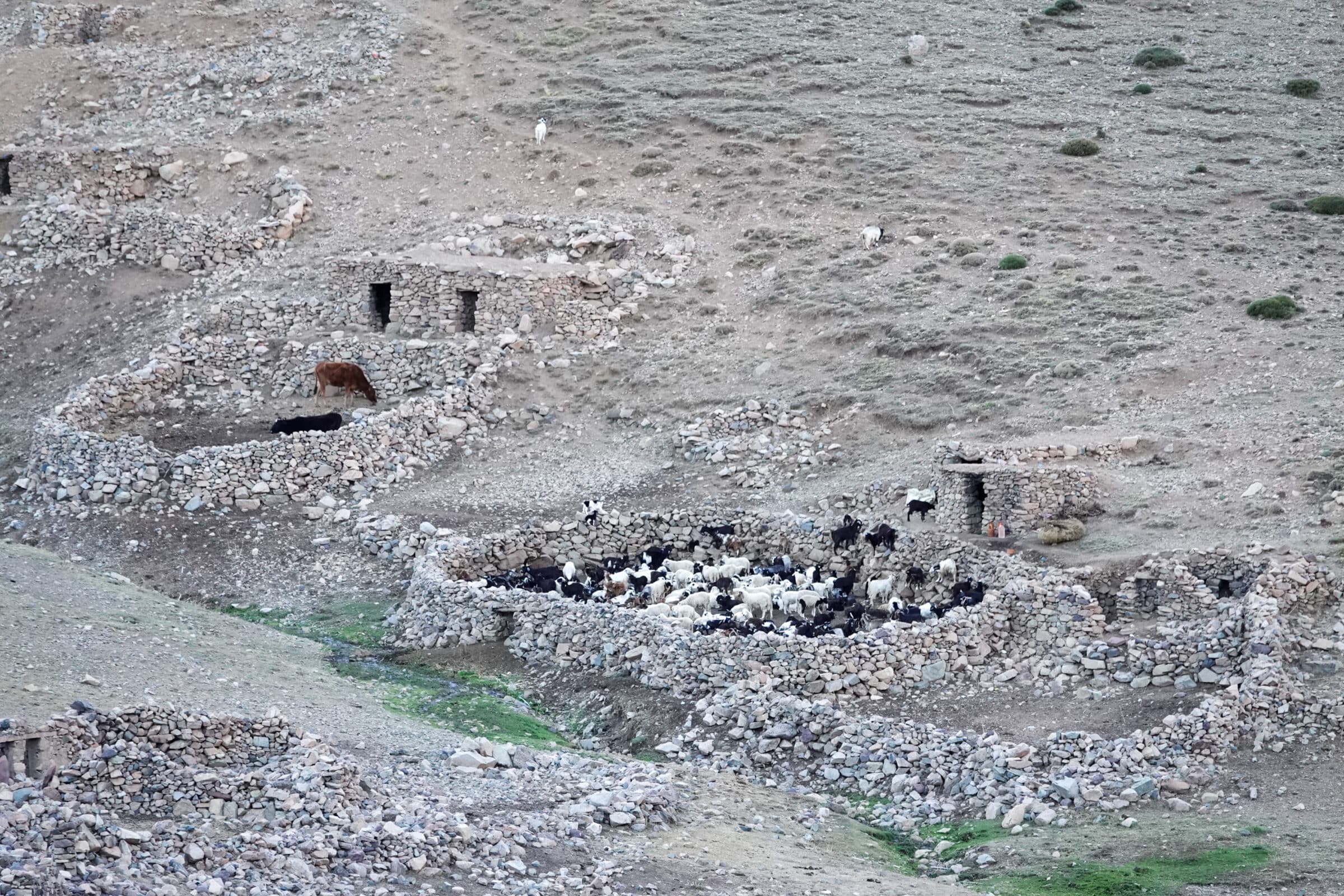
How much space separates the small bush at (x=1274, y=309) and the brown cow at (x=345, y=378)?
16.1m

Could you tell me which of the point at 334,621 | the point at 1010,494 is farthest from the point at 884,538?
the point at 334,621

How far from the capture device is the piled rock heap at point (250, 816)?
17.6 metres

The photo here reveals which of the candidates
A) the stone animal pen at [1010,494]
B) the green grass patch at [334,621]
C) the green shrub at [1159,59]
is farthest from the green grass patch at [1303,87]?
the green grass patch at [334,621]

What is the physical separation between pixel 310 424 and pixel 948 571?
12.3 m

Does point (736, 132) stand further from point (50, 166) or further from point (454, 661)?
point (454, 661)

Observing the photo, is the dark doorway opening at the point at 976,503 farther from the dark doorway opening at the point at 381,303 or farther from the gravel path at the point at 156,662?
the dark doorway opening at the point at 381,303

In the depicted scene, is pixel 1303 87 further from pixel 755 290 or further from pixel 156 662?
pixel 156 662

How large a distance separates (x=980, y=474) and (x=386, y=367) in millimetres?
12859

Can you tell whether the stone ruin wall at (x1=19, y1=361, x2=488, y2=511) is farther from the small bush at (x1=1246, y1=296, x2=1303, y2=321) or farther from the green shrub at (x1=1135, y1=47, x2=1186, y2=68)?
the green shrub at (x1=1135, y1=47, x2=1186, y2=68)

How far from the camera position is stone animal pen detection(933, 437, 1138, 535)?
29047mm

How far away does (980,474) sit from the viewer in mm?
29359

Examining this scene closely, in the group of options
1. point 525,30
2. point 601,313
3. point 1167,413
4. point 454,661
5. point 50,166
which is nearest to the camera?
point 454,661

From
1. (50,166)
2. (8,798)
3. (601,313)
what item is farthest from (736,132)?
(8,798)

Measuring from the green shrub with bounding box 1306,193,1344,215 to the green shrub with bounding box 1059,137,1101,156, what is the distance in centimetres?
540
